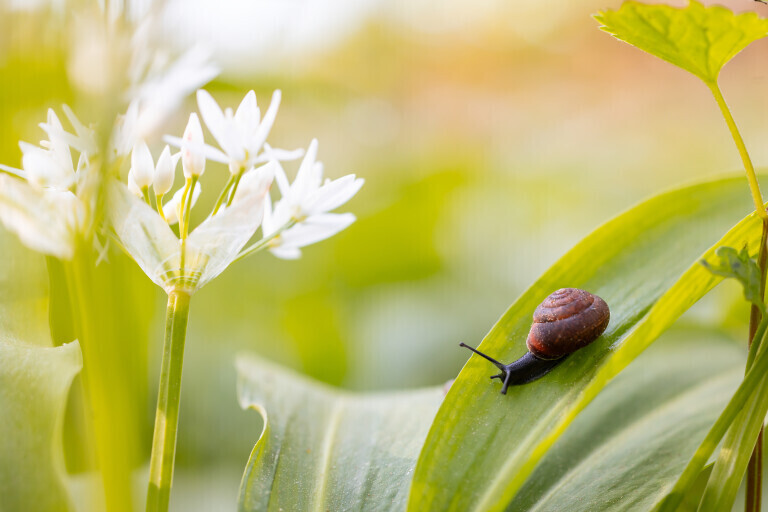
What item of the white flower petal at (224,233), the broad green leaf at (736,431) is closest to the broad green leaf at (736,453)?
the broad green leaf at (736,431)

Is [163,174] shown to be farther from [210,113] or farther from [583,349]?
[583,349]

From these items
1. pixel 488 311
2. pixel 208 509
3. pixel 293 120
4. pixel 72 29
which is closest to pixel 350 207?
pixel 293 120

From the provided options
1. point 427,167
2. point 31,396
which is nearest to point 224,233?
point 31,396

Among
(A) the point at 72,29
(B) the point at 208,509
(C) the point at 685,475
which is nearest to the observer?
(A) the point at 72,29

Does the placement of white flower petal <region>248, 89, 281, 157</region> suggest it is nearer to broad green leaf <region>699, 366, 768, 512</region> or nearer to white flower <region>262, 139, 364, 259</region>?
white flower <region>262, 139, 364, 259</region>

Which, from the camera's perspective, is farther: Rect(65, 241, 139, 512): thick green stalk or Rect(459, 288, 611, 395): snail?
Rect(459, 288, 611, 395): snail

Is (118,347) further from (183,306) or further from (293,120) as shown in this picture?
(293,120)

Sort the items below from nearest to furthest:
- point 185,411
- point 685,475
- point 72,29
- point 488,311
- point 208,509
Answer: point 72,29 → point 685,475 → point 208,509 → point 185,411 → point 488,311

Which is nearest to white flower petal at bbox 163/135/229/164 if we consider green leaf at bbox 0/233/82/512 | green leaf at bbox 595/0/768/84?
green leaf at bbox 0/233/82/512

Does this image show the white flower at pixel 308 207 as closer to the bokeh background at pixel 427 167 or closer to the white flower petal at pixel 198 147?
the white flower petal at pixel 198 147
